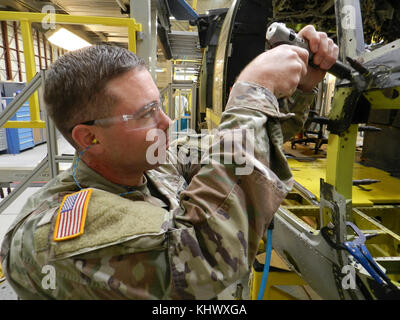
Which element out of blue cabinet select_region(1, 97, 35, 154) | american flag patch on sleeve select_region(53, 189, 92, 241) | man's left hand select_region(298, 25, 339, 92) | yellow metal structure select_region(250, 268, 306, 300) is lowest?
yellow metal structure select_region(250, 268, 306, 300)

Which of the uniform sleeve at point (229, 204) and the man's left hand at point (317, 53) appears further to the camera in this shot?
the man's left hand at point (317, 53)

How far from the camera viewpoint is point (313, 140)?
4.73 metres

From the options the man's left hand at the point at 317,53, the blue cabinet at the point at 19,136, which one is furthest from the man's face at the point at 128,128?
the blue cabinet at the point at 19,136

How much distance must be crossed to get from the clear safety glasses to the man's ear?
0.02 metres

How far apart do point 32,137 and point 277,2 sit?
8.37 m

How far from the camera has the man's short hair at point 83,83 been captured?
0.74m

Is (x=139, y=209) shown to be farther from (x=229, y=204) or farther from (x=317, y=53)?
(x=317, y=53)

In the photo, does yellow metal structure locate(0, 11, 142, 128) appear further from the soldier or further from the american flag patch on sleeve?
the american flag patch on sleeve

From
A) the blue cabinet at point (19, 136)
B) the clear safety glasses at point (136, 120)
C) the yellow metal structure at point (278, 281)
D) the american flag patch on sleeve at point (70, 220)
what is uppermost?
the clear safety glasses at point (136, 120)

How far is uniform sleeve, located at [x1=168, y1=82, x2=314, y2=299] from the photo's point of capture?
59 cm

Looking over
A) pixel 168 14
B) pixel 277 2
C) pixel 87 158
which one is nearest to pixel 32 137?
pixel 168 14

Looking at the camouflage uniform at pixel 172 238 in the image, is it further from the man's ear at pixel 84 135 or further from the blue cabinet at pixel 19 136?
the blue cabinet at pixel 19 136

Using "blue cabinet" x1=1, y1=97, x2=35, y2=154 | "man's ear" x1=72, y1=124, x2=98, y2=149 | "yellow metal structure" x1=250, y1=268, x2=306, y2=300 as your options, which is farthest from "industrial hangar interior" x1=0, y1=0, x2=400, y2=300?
"blue cabinet" x1=1, y1=97, x2=35, y2=154

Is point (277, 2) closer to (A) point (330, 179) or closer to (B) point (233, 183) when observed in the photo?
(A) point (330, 179)
